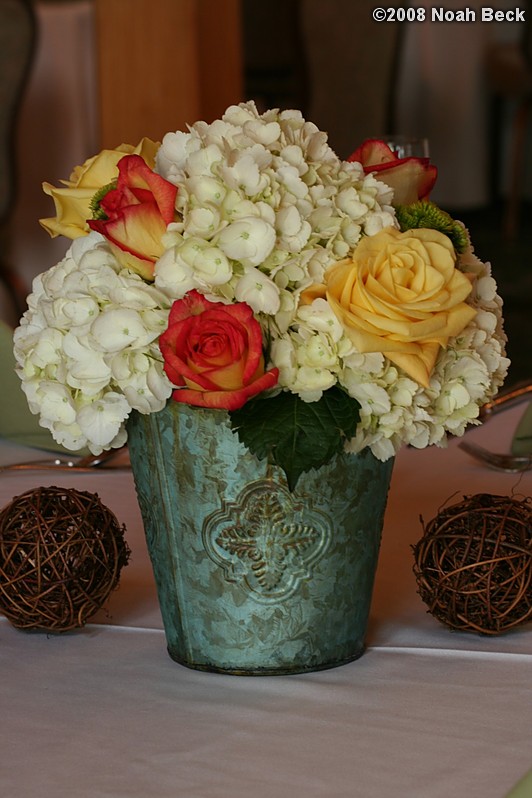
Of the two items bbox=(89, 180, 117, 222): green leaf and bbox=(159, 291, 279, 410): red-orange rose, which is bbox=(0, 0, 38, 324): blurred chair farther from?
bbox=(159, 291, 279, 410): red-orange rose

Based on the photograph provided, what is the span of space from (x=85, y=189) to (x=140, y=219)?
0.10m

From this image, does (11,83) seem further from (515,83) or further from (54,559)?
(515,83)

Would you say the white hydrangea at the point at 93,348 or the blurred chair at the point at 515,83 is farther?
the blurred chair at the point at 515,83

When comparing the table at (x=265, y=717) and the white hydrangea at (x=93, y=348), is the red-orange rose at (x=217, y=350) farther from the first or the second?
the table at (x=265, y=717)

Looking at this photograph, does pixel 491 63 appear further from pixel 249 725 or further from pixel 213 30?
pixel 249 725

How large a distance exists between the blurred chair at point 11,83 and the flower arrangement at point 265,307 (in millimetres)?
2543

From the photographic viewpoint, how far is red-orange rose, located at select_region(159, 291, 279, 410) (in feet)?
2.12

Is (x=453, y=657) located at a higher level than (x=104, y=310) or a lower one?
lower

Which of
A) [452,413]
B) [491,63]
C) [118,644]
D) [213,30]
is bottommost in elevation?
[491,63]

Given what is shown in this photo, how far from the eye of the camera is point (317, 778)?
24.0 inches

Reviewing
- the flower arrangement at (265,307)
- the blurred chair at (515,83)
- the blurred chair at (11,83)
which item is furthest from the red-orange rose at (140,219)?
the blurred chair at (515,83)

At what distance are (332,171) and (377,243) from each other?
0.07m

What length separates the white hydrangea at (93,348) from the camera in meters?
0.67

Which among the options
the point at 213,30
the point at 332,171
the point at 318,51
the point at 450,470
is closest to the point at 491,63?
the point at 318,51
